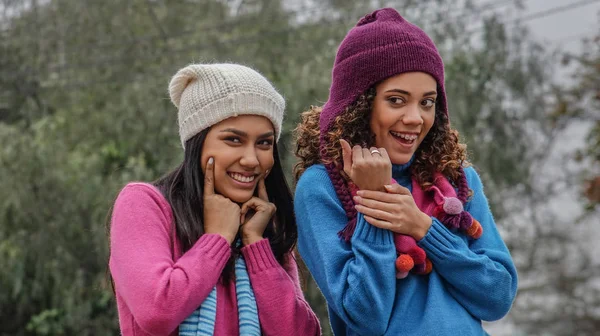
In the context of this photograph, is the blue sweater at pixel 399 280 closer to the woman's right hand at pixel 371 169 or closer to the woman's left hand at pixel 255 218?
the woman's right hand at pixel 371 169

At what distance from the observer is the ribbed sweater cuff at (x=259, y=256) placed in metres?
2.64

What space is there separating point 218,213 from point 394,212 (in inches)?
23.6

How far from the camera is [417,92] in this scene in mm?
2514

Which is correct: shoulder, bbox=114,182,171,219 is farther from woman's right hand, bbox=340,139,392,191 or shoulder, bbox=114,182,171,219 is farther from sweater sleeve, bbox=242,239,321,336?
woman's right hand, bbox=340,139,392,191

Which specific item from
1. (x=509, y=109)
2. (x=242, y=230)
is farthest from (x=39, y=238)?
(x=242, y=230)

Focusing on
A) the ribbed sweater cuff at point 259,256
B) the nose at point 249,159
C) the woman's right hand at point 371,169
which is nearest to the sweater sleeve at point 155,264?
the ribbed sweater cuff at point 259,256

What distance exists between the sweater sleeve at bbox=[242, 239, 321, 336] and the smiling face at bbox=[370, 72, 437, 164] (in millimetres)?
513

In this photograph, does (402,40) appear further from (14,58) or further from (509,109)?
(14,58)

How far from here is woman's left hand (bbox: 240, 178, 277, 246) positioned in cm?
270

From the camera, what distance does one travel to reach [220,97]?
2.71 meters

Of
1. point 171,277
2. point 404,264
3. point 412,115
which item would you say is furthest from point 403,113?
point 171,277

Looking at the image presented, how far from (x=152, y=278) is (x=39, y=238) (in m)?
6.87

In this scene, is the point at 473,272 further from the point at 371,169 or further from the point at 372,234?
the point at 371,169

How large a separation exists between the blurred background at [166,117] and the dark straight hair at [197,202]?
5.12m
